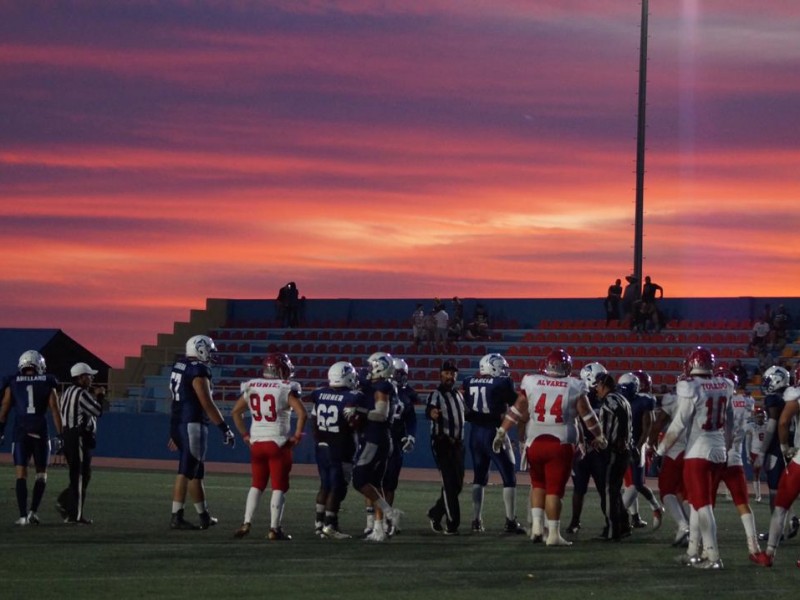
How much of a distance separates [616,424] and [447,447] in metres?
1.85

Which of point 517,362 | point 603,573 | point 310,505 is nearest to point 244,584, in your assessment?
point 603,573

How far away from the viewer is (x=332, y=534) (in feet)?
Result: 50.2

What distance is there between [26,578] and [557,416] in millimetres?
5579

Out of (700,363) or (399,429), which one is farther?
(399,429)

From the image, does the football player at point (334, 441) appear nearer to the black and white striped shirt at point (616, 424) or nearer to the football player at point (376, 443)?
the football player at point (376, 443)

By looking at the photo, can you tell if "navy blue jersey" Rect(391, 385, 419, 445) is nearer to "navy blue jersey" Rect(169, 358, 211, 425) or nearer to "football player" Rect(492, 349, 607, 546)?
"football player" Rect(492, 349, 607, 546)

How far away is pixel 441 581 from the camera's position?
38.2 ft

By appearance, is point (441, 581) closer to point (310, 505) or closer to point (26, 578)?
point (26, 578)

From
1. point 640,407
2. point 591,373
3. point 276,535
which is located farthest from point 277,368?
point 640,407

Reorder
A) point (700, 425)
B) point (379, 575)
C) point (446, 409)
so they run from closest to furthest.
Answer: point (379, 575)
point (700, 425)
point (446, 409)

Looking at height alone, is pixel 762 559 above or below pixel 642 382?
below


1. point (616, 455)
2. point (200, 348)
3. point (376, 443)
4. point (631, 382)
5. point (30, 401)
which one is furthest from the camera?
point (631, 382)

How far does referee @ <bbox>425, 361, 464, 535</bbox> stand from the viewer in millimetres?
16281

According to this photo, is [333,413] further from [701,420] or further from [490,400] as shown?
[701,420]
